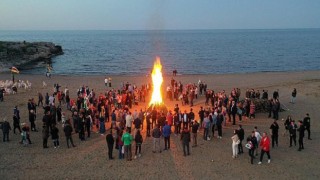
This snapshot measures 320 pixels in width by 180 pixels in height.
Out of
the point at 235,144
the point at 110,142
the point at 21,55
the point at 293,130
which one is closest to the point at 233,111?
the point at 293,130

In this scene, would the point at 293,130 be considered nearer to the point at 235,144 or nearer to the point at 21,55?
the point at 235,144

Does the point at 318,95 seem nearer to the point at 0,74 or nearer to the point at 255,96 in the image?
the point at 255,96

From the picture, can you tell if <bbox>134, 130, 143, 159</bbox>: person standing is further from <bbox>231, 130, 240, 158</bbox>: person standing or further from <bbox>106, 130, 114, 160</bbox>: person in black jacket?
<bbox>231, 130, 240, 158</bbox>: person standing

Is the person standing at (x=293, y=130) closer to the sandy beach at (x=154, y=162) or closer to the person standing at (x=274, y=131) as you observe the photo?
the sandy beach at (x=154, y=162)

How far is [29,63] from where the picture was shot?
211 ft

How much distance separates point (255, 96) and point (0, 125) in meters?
17.0

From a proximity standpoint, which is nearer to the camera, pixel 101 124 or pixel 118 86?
pixel 101 124

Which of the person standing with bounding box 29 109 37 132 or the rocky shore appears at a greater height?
the rocky shore

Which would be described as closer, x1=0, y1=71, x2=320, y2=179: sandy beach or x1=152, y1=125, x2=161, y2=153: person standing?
x1=0, y1=71, x2=320, y2=179: sandy beach

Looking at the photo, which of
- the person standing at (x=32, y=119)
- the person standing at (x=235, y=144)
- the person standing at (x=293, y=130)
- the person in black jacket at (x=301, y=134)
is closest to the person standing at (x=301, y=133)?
the person in black jacket at (x=301, y=134)

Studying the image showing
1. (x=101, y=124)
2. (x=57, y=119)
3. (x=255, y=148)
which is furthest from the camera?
(x=57, y=119)

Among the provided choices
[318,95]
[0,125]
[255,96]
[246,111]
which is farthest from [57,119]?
[318,95]

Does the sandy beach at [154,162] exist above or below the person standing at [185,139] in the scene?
below

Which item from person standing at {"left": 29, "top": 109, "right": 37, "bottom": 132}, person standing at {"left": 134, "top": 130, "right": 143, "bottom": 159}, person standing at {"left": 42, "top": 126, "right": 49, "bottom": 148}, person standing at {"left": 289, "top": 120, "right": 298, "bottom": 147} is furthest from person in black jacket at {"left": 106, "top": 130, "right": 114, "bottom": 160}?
person standing at {"left": 289, "top": 120, "right": 298, "bottom": 147}
